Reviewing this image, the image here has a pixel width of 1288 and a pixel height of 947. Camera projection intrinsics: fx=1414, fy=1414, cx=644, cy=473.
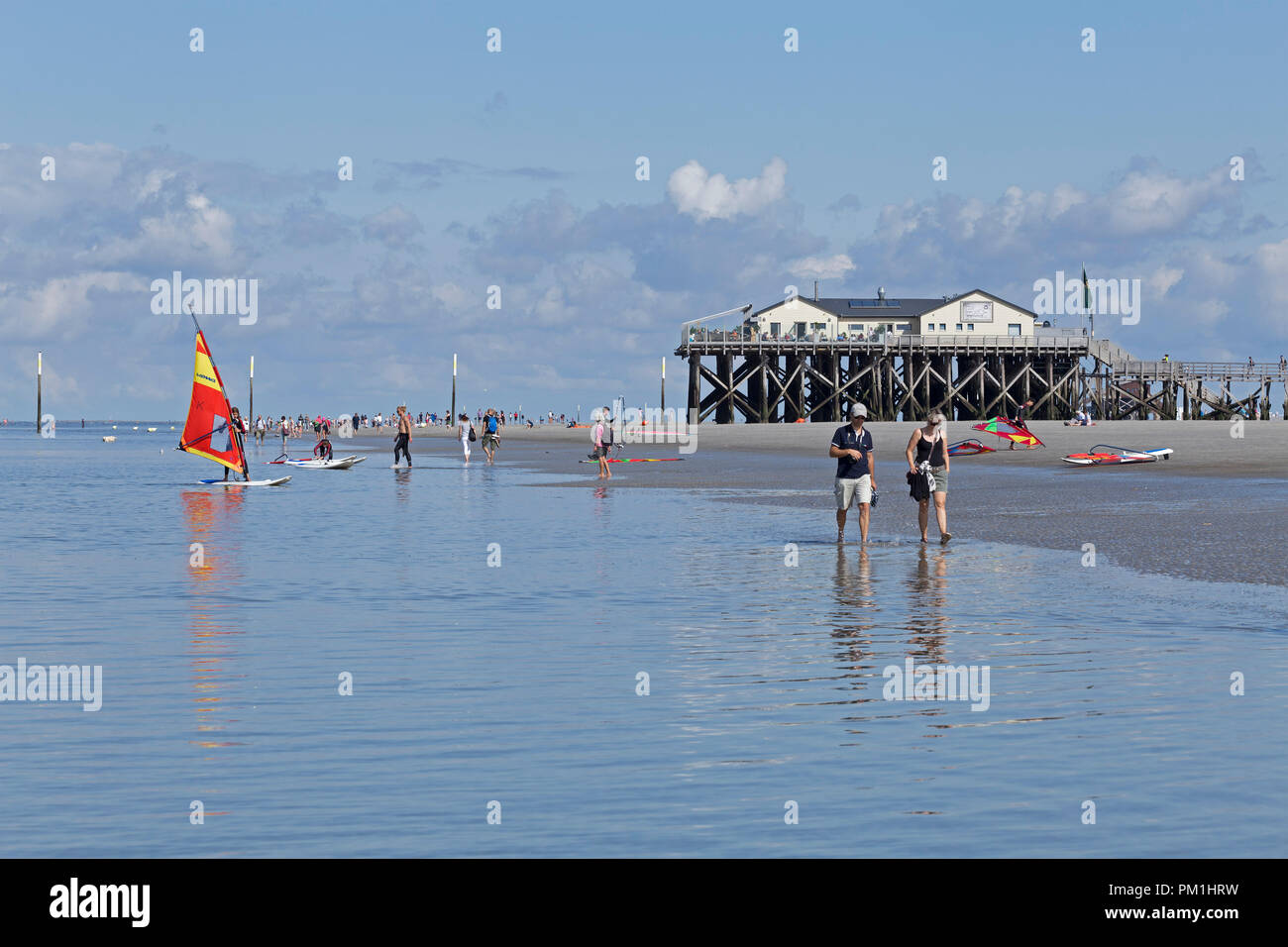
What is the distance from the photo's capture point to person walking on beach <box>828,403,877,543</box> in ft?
63.2

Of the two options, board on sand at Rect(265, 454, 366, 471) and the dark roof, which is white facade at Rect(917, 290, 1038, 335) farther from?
board on sand at Rect(265, 454, 366, 471)

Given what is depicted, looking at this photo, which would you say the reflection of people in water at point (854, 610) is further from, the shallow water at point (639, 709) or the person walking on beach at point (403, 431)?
the person walking on beach at point (403, 431)

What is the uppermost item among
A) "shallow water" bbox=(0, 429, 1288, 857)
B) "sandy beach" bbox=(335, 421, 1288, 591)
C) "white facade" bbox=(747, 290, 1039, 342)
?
"white facade" bbox=(747, 290, 1039, 342)

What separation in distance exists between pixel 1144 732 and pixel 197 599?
9586mm

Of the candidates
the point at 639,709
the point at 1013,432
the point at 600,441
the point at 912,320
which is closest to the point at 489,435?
the point at 600,441

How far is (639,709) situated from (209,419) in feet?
97.4

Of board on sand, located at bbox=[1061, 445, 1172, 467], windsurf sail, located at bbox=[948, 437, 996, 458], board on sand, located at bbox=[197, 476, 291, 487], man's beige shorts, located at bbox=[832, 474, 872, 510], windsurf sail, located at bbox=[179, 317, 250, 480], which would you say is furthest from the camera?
windsurf sail, located at bbox=[948, 437, 996, 458]

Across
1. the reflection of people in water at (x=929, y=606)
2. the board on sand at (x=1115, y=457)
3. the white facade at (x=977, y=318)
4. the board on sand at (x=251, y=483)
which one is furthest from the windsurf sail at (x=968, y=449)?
the white facade at (x=977, y=318)

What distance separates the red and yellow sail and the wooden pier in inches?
2582

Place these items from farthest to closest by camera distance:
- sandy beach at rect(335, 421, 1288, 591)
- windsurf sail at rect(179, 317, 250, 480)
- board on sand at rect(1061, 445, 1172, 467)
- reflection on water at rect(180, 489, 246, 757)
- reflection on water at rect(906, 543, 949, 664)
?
board on sand at rect(1061, 445, 1172, 467), windsurf sail at rect(179, 317, 250, 480), sandy beach at rect(335, 421, 1288, 591), reflection on water at rect(906, 543, 949, 664), reflection on water at rect(180, 489, 246, 757)

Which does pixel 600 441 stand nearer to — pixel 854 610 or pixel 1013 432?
pixel 1013 432

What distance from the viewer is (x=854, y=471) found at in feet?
63.9

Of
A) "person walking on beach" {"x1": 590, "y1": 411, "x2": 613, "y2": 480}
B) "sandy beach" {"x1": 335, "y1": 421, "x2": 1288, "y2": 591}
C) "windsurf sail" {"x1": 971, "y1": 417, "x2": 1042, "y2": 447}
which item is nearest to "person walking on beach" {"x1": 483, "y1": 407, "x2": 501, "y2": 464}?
"sandy beach" {"x1": 335, "y1": 421, "x2": 1288, "y2": 591}
